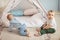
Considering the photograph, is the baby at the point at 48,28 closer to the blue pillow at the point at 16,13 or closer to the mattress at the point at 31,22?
the mattress at the point at 31,22

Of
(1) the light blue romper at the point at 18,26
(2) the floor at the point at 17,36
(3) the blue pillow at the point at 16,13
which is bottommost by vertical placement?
(2) the floor at the point at 17,36

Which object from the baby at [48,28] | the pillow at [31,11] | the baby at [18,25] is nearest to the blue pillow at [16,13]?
the pillow at [31,11]

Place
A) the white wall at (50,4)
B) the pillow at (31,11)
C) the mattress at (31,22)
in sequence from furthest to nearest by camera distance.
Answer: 1. the white wall at (50,4)
2. the pillow at (31,11)
3. the mattress at (31,22)

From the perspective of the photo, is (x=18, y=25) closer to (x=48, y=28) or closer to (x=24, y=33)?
(x=24, y=33)

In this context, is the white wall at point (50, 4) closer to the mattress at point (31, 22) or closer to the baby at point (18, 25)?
the mattress at point (31, 22)

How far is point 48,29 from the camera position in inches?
70.9

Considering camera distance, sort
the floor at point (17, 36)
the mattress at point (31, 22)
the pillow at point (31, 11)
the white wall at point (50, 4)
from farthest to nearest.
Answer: the white wall at point (50, 4)
the pillow at point (31, 11)
the mattress at point (31, 22)
the floor at point (17, 36)

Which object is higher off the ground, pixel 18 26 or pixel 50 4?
pixel 50 4

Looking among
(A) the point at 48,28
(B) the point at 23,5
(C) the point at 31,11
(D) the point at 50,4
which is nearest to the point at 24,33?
(A) the point at 48,28

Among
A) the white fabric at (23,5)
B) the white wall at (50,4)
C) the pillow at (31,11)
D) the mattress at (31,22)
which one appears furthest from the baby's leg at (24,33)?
the white wall at (50,4)

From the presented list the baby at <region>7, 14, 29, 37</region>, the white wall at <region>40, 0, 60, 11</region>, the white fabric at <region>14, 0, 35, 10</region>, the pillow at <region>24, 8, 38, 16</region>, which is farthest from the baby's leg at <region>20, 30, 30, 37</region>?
the white wall at <region>40, 0, 60, 11</region>

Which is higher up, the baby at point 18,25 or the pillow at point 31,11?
the pillow at point 31,11

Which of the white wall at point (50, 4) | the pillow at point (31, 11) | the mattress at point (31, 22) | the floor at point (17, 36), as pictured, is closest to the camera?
the floor at point (17, 36)

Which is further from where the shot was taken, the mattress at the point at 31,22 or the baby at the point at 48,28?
the mattress at the point at 31,22
